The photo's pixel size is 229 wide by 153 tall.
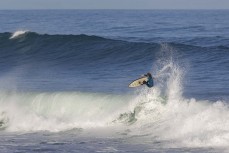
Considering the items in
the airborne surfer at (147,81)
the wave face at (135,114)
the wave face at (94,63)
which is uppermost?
the wave face at (94,63)

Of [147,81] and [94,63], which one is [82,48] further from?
[147,81]

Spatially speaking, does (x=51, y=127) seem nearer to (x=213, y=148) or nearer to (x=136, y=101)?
(x=136, y=101)

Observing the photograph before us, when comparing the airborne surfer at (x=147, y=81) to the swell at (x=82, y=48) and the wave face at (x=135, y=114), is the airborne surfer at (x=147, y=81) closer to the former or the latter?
the wave face at (x=135, y=114)

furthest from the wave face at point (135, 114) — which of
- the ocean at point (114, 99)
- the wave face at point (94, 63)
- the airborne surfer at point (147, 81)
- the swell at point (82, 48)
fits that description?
the swell at point (82, 48)

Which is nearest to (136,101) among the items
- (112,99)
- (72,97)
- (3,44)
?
(112,99)

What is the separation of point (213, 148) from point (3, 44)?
2770 cm

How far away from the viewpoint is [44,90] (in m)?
23.4

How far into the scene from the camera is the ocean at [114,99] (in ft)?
51.3

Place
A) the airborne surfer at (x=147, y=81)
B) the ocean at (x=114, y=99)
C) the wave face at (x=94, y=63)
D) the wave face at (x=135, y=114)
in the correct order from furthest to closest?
1. the wave face at (x=94, y=63)
2. the airborne surfer at (x=147, y=81)
3. the wave face at (x=135, y=114)
4. the ocean at (x=114, y=99)

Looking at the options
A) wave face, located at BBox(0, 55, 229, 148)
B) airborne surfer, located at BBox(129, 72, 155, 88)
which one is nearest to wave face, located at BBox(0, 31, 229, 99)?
wave face, located at BBox(0, 55, 229, 148)

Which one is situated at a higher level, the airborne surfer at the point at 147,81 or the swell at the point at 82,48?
the swell at the point at 82,48

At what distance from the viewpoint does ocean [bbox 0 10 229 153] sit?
51.3ft

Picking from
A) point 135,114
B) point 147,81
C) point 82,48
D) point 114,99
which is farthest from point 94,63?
point 147,81

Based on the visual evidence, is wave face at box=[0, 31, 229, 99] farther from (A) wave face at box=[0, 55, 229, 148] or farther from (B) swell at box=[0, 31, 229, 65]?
(A) wave face at box=[0, 55, 229, 148]
